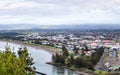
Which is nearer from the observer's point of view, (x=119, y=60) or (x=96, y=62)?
(x=96, y=62)

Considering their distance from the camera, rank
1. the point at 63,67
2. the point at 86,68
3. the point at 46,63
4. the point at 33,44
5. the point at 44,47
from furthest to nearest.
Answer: the point at 33,44, the point at 44,47, the point at 46,63, the point at 63,67, the point at 86,68

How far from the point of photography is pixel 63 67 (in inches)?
1139

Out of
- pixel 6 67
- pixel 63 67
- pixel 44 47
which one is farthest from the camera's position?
pixel 44 47

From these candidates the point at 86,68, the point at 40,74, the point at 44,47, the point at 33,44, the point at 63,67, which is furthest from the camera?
the point at 33,44

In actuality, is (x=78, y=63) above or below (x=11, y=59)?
below

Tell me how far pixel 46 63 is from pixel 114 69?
22.8ft

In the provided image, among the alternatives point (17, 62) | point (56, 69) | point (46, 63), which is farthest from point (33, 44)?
point (17, 62)

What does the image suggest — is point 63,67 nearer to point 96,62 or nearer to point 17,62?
point 96,62

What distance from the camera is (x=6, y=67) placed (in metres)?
7.72

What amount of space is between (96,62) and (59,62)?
3.16 metres

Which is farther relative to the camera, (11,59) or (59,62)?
(59,62)

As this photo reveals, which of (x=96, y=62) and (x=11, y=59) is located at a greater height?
(x=11, y=59)

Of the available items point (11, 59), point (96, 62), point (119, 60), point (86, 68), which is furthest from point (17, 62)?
point (119, 60)

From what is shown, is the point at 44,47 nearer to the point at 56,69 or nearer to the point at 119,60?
the point at 119,60
